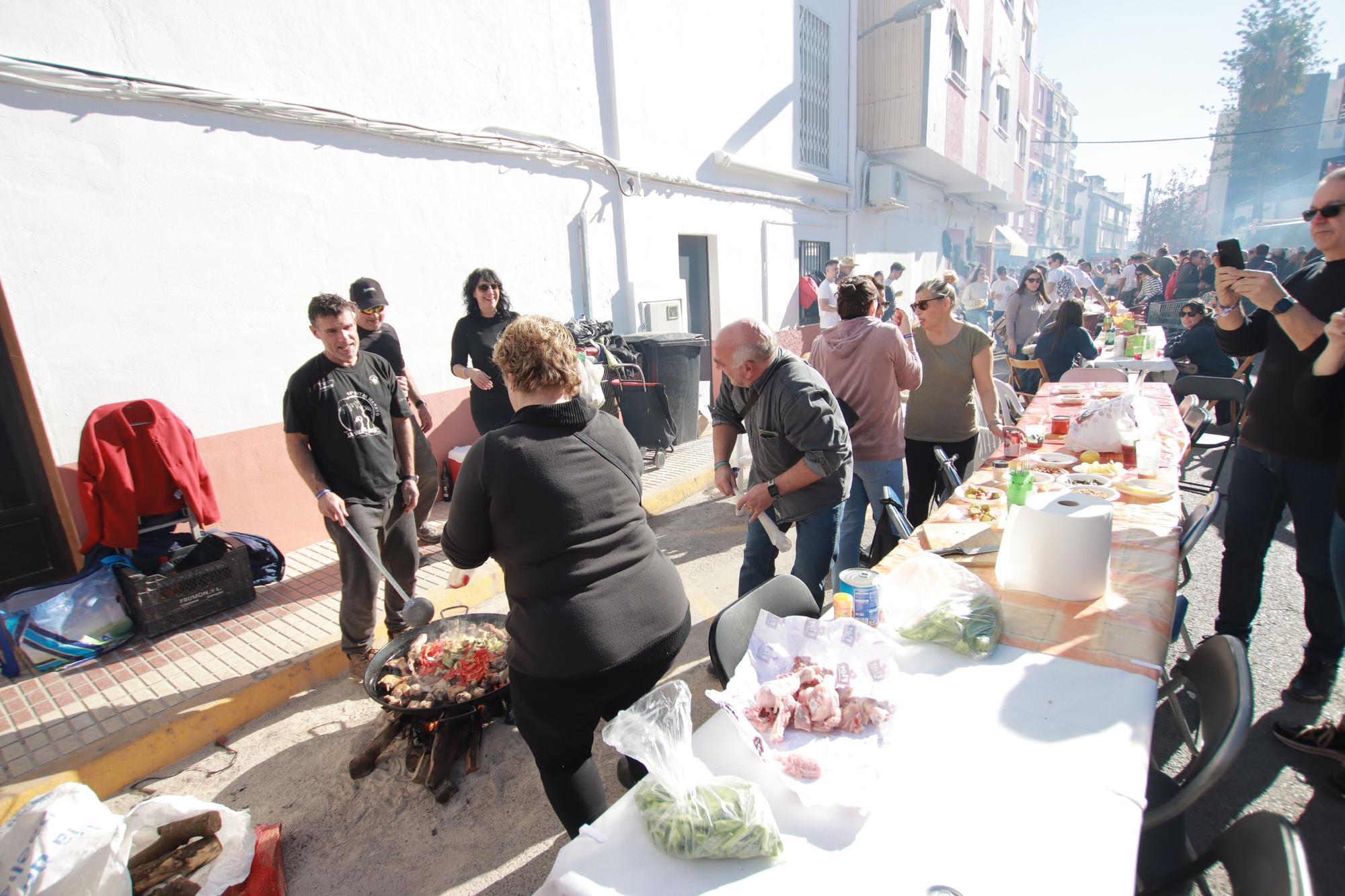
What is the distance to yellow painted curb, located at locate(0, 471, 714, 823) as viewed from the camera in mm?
2727

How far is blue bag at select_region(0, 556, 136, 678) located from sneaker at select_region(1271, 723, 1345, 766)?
571cm

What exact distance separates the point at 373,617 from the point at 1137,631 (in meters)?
3.32

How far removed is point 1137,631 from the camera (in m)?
2.01

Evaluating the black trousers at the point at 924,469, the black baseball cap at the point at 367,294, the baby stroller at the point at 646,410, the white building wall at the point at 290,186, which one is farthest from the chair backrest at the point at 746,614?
the baby stroller at the point at 646,410

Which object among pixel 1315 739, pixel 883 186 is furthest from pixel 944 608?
pixel 883 186

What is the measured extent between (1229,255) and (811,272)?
10.2 m

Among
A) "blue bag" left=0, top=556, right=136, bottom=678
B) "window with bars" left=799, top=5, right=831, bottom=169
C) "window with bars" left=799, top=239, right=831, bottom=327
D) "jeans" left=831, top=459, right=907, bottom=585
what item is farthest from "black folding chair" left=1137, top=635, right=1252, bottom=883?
"window with bars" left=799, top=5, right=831, bottom=169

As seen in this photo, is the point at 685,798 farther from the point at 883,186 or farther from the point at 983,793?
the point at 883,186

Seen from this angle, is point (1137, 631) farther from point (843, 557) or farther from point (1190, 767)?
point (843, 557)

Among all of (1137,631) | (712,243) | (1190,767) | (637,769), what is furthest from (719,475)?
(712,243)

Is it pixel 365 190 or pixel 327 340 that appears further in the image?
pixel 365 190

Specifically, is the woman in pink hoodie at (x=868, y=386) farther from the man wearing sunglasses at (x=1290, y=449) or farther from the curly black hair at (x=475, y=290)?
the curly black hair at (x=475, y=290)

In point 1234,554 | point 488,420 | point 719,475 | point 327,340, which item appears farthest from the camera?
point 488,420

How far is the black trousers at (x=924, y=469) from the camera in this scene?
4.24 meters
